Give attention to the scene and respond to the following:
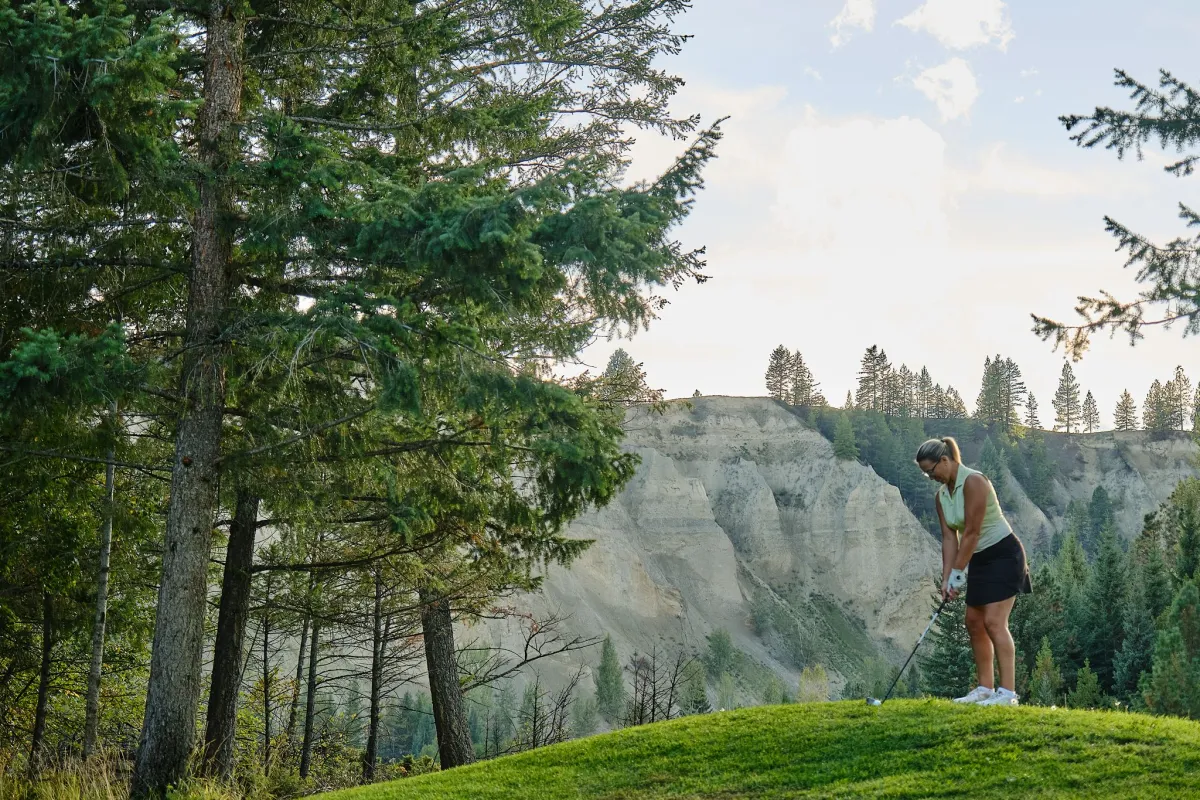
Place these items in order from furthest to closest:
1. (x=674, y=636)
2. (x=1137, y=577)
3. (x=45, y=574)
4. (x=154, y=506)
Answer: (x=674, y=636) < (x=1137, y=577) < (x=154, y=506) < (x=45, y=574)

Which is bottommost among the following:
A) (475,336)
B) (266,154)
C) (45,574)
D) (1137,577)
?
(1137,577)

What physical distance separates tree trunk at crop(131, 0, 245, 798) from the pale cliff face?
62.4 meters

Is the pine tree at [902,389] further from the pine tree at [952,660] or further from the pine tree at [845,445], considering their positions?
the pine tree at [952,660]

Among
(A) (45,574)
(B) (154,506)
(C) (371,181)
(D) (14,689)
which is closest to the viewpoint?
(C) (371,181)

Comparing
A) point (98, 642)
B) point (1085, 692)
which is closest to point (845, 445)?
point (1085, 692)

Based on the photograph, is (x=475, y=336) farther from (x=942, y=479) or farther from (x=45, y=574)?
(x=45, y=574)

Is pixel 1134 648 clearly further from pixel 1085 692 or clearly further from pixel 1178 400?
pixel 1178 400

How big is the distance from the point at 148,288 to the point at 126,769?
4.68 metres

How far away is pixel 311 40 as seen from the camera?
10453 millimetres

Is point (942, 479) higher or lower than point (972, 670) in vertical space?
higher

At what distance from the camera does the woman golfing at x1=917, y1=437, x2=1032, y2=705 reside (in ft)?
23.8

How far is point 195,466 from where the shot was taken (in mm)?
8867

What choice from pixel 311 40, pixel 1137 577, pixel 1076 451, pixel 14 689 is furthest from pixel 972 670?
pixel 1076 451

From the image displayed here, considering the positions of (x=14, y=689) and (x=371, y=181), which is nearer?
(x=371, y=181)
